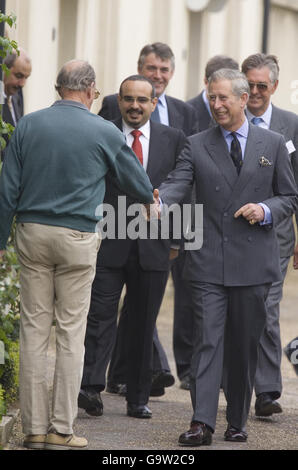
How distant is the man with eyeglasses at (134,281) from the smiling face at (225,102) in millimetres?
678

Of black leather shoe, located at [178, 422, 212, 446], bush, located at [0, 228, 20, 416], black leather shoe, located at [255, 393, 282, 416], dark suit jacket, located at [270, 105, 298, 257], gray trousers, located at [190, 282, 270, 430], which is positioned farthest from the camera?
dark suit jacket, located at [270, 105, 298, 257]

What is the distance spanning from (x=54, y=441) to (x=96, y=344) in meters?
1.37

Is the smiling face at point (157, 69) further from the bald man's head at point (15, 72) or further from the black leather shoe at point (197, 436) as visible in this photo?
the black leather shoe at point (197, 436)

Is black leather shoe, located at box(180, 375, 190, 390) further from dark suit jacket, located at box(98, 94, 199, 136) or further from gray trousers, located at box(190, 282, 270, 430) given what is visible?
gray trousers, located at box(190, 282, 270, 430)

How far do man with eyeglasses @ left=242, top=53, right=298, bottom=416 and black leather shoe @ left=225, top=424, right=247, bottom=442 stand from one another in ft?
3.17

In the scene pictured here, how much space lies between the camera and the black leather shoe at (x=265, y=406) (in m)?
8.80

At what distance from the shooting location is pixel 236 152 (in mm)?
7953

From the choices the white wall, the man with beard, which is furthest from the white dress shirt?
the white wall

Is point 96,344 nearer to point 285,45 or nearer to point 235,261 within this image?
point 235,261

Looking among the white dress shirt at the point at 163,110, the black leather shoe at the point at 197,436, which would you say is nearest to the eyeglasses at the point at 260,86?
the white dress shirt at the point at 163,110

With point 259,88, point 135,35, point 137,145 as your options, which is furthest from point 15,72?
point 135,35

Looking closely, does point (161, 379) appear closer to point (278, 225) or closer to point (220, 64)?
point (278, 225)

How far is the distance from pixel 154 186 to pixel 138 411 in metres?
1.42

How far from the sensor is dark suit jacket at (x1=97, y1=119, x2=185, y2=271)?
8.43 m
